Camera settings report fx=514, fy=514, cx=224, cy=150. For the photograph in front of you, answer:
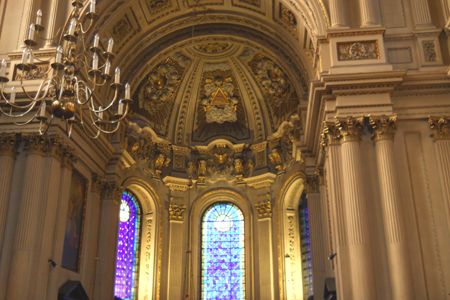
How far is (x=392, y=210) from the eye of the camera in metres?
12.4

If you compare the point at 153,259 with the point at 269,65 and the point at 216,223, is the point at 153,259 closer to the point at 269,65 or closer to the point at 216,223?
Result: the point at 216,223

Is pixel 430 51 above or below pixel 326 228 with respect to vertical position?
above

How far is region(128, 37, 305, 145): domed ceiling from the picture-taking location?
20.0m

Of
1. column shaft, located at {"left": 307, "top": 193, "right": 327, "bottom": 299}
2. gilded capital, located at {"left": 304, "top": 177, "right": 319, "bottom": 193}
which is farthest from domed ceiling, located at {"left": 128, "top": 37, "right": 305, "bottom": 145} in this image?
column shaft, located at {"left": 307, "top": 193, "right": 327, "bottom": 299}

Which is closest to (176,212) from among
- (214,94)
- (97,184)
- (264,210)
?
(264,210)

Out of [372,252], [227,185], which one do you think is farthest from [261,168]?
[372,252]

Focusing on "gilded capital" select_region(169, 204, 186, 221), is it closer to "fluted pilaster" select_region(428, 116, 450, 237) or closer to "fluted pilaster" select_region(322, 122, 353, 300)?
"fluted pilaster" select_region(322, 122, 353, 300)

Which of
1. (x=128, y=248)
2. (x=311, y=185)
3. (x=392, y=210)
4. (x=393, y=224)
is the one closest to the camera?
(x=393, y=224)

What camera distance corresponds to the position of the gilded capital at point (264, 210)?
65.7 ft

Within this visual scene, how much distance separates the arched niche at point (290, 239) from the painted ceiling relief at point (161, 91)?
5.77 metres

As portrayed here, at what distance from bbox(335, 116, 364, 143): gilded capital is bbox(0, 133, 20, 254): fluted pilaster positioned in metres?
8.73

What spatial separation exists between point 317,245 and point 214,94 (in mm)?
8134

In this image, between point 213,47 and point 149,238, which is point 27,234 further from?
point 213,47

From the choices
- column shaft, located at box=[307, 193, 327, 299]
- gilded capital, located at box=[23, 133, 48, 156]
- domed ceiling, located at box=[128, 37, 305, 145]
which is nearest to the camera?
gilded capital, located at box=[23, 133, 48, 156]
